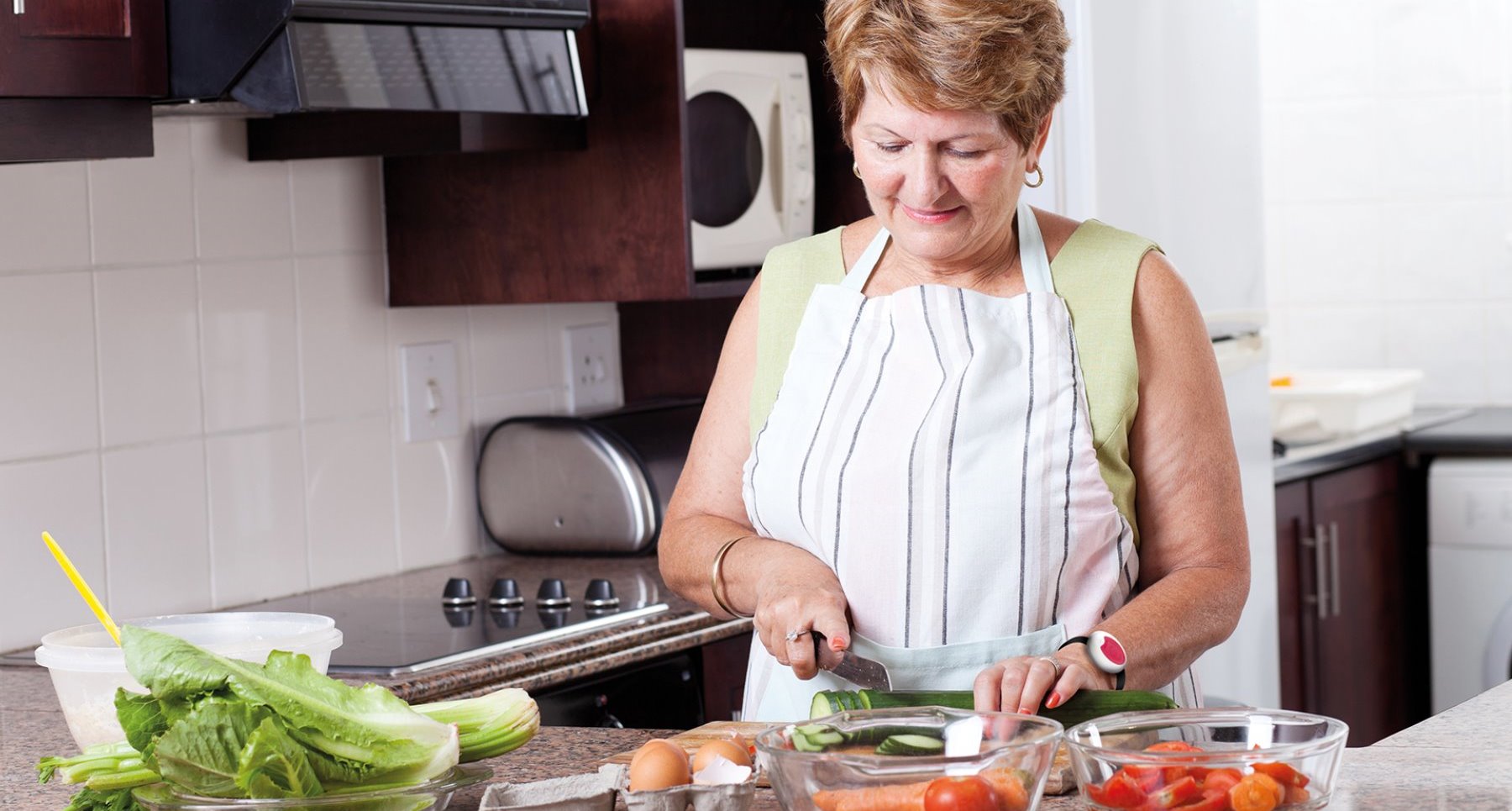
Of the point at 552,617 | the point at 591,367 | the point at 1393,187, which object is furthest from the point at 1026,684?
the point at 1393,187

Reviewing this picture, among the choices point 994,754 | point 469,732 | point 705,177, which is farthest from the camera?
point 705,177

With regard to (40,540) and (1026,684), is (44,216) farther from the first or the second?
(1026,684)

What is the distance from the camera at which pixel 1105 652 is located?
1373mm

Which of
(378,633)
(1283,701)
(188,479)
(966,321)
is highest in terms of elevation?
(966,321)

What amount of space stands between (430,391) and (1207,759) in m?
1.76

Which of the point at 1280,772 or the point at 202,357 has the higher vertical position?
the point at 202,357

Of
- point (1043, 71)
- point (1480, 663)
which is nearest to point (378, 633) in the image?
point (1043, 71)

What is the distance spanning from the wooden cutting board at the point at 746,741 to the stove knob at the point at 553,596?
0.86 metres

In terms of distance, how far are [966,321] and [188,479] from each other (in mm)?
1113

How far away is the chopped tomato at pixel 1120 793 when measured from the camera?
1028 millimetres

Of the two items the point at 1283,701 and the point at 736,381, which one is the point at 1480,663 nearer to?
the point at 1283,701

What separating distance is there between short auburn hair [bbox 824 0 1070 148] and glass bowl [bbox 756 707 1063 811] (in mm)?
568

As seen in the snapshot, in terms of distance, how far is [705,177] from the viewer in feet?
8.34

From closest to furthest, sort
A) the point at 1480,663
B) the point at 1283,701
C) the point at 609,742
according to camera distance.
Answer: the point at 609,742 < the point at 1283,701 < the point at 1480,663
